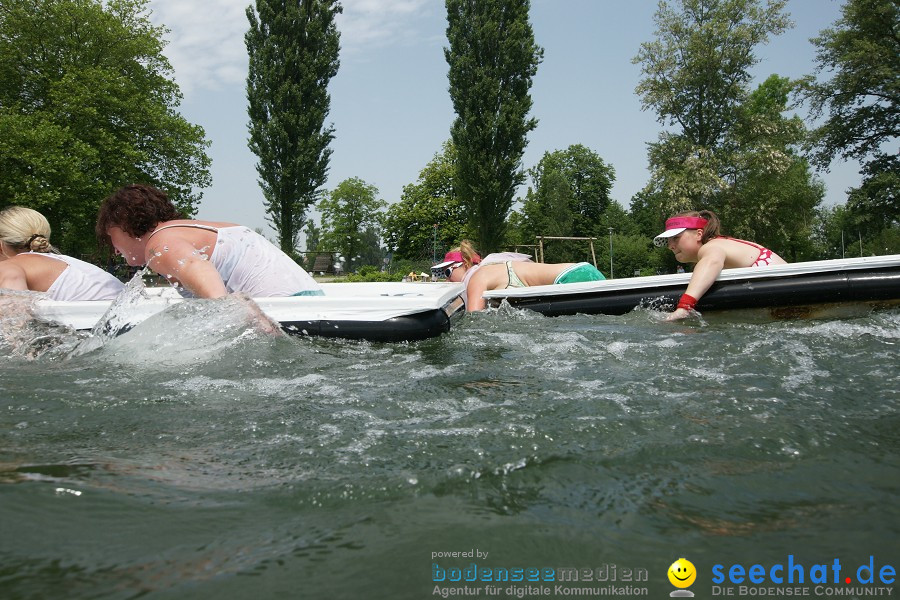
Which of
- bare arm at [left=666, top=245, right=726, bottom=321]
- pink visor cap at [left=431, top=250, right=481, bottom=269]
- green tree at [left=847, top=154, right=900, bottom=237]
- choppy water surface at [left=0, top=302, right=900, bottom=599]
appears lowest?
choppy water surface at [left=0, top=302, right=900, bottom=599]

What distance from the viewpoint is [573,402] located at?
2355 mm

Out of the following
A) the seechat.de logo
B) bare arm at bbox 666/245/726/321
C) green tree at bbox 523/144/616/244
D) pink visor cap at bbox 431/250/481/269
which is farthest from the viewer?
green tree at bbox 523/144/616/244

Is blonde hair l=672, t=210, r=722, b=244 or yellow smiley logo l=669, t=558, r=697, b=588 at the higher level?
blonde hair l=672, t=210, r=722, b=244

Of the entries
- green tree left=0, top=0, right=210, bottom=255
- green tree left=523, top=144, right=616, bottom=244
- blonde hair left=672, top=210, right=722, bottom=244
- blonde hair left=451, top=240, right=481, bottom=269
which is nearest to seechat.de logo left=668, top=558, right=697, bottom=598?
blonde hair left=672, top=210, right=722, bottom=244

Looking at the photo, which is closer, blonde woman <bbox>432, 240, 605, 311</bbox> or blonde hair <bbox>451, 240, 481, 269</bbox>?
blonde woman <bbox>432, 240, 605, 311</bbox>

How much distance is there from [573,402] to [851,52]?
27472 millimetres

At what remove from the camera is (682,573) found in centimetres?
117

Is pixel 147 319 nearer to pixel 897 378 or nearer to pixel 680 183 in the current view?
pixel 897 378

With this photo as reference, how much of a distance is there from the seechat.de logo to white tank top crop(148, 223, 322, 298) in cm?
315

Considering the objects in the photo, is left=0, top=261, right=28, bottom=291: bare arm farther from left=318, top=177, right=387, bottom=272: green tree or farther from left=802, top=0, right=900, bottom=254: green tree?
left=318, top=177, right=387, bottom=272: green tree

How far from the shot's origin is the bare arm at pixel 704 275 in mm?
5062

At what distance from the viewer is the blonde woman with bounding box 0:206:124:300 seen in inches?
169

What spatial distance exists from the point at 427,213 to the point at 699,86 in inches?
999

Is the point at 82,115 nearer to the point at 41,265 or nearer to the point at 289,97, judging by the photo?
the point at 289,97
